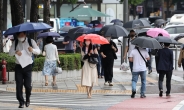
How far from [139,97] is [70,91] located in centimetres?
240

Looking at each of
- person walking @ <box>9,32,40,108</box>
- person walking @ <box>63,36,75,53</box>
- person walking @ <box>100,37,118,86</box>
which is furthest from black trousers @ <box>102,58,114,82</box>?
person walking @ <box>9,32,40,108</box>

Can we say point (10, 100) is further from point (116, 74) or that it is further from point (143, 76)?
point (116, 74)

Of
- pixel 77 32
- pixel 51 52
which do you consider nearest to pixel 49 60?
pixel 51 52

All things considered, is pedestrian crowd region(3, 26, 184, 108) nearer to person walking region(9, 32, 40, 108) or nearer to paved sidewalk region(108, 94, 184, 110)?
person walking region(9, 32, 40, 108)

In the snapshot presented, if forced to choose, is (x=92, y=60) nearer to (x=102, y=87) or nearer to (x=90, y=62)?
(x=90, y=62)

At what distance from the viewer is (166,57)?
16.5 meters

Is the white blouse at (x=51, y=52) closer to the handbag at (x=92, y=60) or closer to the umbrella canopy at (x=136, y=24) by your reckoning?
Answer: the handbag at (x=92, y=60)

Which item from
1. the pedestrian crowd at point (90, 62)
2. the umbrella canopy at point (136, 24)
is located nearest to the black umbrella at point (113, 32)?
the pedestrian crowd at point (90, 62)

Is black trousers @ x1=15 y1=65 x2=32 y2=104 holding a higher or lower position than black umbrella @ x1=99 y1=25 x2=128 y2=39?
lower

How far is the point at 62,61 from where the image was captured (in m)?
20.9

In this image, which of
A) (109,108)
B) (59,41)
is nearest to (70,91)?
(109,108)

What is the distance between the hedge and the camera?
63.2 feet

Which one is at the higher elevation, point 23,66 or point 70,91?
point 23,66

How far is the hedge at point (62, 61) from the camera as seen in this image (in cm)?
1927
